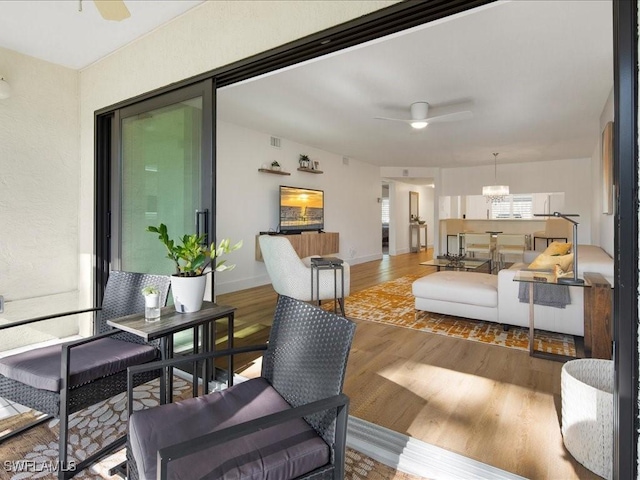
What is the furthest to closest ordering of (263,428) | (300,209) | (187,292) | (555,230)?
1. (555,230)
2. (300,209)
3. (187,292)
4. (263,428)

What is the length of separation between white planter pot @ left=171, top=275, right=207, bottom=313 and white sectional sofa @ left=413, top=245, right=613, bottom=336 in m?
2.71

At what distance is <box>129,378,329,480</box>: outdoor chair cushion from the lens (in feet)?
3.41

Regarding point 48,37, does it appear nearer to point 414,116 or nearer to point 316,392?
point 316,392

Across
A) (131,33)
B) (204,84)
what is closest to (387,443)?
(204,84)

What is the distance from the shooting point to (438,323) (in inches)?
149

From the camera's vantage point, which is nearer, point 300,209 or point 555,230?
point 300,209

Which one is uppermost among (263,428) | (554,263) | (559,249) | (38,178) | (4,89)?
(4,89)

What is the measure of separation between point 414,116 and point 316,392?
12.7 feet

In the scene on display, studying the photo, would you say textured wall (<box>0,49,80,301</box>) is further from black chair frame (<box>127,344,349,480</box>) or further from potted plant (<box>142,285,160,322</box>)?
black chair frame (<box>127,344,349,480</box>)

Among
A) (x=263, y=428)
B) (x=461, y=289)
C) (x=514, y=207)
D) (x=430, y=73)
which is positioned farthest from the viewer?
(x=514, y=207)

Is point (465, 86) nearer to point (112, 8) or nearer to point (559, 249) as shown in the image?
point (559, 249)

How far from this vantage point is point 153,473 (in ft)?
3.37

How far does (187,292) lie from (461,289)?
2809 mm

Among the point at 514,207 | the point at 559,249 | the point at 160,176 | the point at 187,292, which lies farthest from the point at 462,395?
the point at 514,207
